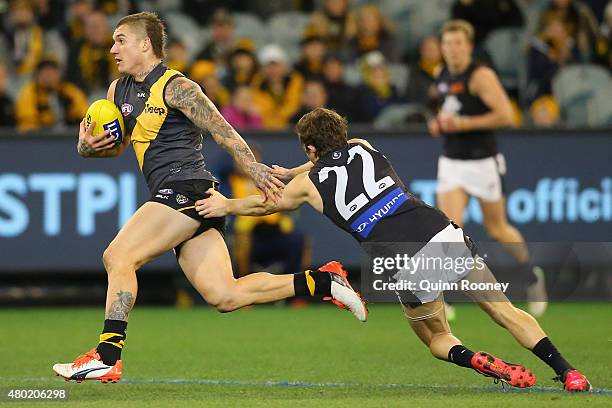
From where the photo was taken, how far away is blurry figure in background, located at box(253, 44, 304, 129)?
14.8m

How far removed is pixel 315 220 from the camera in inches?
532

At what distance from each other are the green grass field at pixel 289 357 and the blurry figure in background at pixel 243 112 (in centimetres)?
209

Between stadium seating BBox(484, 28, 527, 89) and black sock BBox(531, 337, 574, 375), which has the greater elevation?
stadium seating BBox(484, 28, 527, 89)

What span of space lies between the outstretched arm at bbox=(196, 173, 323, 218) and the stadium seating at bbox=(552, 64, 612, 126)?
8.30 metres

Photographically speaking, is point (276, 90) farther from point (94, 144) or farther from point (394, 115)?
point (94, 144)

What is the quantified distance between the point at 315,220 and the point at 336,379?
18.2 ft

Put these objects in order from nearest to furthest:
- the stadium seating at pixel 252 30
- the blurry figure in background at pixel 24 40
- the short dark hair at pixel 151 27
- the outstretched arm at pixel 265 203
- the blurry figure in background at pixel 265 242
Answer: the outstretched arm at pixel 265 203, the short dark hair at pixel 151 27, the blurry figure in background at pixel 265 242, the blurry figure in background at pixel 24 40, the stadium seating at pixel 252 30

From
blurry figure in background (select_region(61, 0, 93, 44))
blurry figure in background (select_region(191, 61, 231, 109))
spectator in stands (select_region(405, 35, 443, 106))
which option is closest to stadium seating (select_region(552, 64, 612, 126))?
spectator in stands (select_region(405, 35, 443, 106))

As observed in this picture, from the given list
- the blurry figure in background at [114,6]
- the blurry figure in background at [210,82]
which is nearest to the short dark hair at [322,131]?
the blurry figure in background at [210,82]

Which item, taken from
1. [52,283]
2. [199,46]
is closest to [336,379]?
[52,283]

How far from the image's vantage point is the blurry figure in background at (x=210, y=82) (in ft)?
46.3

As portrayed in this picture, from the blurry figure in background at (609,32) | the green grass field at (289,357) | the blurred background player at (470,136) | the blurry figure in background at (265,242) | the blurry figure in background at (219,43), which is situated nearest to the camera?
the green grass field at (289,357)

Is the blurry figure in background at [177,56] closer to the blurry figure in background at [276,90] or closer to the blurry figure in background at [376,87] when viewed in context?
Result: the blurry figure in background at [276,90]

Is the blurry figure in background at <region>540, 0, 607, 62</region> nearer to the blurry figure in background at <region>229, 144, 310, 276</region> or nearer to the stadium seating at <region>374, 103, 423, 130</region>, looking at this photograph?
the stadium seating at <region>374, 103, 423, 130</region>
